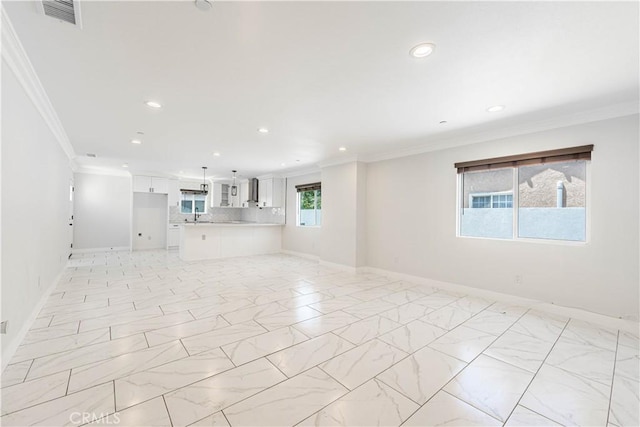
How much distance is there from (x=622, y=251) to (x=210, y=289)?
17.7ft

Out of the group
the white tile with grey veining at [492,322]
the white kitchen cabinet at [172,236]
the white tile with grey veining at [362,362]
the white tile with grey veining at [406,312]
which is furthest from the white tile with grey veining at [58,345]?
the white kitchen cabinet at [172,236]

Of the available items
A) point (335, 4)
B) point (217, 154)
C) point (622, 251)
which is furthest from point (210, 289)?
point (622, 251)

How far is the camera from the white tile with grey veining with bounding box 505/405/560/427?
1626mm

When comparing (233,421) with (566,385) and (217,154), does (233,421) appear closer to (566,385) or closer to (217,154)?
(566,385)

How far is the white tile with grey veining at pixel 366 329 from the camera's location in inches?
106

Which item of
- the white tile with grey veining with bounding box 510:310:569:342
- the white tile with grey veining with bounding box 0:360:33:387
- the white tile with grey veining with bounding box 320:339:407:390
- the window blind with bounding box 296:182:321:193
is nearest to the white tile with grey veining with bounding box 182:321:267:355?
the white tile with grey veining with bounding box 320:339:407:390

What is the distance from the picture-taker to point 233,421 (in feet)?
5.21

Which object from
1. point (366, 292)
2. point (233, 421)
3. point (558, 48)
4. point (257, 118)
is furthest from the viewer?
point (366, 292)

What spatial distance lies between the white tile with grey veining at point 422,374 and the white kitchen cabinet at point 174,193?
904 cm

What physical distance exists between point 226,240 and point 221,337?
511cm

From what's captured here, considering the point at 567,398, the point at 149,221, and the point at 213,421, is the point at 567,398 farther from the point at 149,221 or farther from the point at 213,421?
the point at 149,221

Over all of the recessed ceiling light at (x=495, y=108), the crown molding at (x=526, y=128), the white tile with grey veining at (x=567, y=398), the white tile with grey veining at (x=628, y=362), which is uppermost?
the recessed ceiling light at (x=495, y=108)

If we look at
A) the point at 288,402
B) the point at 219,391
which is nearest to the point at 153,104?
the point at 219,391

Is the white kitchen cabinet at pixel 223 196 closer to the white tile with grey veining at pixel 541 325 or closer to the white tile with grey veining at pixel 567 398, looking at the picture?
the white tile with grey veining at pixel 541 325
